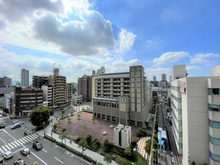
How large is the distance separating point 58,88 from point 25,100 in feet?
58.1

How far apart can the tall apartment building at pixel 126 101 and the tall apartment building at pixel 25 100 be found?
94.8 ft

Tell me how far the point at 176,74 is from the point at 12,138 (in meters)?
50.0

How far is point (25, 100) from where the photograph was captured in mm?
51562

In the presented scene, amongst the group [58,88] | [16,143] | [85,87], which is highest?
[85,87]

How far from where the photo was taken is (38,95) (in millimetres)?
55156

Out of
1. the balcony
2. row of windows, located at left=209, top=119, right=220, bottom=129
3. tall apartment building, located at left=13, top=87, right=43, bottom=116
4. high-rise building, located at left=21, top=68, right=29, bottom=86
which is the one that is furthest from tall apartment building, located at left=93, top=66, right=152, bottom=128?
high-rise building, located at left=21, top=68, right=29, bottom=86

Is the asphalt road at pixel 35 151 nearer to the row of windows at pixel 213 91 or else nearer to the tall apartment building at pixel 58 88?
the row of windows at pixel 213 91

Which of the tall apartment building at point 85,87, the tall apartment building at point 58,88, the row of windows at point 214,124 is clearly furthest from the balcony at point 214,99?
the tall apartment building at point 85,87

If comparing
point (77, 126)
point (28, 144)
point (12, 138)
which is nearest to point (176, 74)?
point (77, 126)

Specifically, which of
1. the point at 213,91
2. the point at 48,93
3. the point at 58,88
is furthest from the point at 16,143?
the point at 58,88

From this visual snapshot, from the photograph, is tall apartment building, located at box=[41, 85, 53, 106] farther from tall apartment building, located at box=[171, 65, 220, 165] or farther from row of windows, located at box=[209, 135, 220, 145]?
row of windows, located at box=[209, 135, 220, 145]

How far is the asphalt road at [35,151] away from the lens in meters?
21.2

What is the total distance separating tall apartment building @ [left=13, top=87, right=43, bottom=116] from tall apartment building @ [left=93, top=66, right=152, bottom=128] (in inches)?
1137

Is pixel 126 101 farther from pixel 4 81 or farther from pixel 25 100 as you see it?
pixel 4 81
